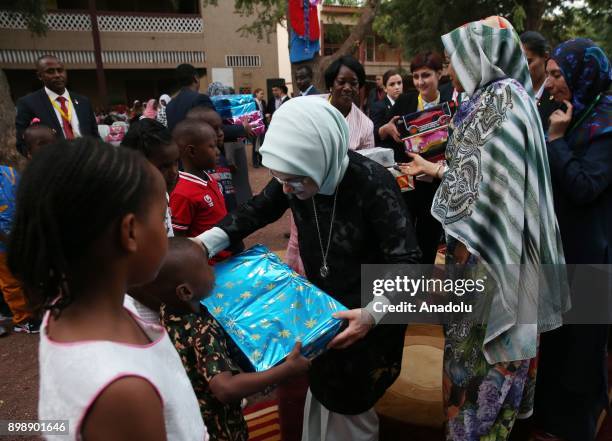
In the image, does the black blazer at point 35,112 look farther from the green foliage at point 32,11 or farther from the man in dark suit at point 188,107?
the green foliage at point 32,11

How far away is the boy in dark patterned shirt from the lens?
1285 mm

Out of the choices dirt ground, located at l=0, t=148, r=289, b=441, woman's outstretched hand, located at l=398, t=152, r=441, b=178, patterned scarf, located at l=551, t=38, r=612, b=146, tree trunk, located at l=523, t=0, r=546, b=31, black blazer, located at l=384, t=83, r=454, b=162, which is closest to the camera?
patterned scarf, located at l=551, t=38, r=612, b=146

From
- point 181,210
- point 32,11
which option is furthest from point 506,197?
point 32,11

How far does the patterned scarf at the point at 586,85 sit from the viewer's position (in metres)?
1.87

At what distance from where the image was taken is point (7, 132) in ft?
17.2

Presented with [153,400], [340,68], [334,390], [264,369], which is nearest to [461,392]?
[334,390]

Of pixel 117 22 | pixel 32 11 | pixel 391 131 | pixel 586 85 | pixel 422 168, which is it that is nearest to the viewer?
pixel 586 85

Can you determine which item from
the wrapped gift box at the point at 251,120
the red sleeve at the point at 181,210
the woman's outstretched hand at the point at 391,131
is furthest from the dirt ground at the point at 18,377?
the woman's outstretched hand at the point at 391,131

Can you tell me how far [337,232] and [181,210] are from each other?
3.27ft

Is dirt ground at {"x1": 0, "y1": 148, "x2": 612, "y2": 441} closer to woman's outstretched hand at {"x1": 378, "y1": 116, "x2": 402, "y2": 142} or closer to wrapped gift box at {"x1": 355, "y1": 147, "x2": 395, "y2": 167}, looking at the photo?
wrapped gift box at {"x1": 355, "y1": 147, "x2": 395, "y2": 167}

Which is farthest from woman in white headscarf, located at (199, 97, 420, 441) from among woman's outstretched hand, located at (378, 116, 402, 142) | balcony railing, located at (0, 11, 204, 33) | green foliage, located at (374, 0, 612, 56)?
balcony railing, located at (0, 11, 204, 33)

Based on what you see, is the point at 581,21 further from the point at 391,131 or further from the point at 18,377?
the point at 18,377

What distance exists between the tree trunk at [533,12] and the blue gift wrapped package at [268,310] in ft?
45.4

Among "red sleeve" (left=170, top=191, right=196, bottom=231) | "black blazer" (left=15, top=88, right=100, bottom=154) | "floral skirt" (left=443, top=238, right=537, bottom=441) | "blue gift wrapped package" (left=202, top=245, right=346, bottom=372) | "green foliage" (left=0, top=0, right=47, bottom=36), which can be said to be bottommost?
"floral skirt" (left=443, top=238, right=537, bottom=441)
